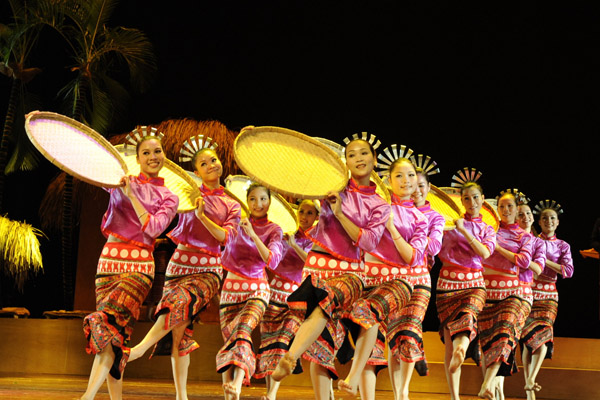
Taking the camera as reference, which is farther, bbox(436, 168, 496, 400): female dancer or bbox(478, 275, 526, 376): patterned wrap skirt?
bbox(478, 275, 526, 376): patterned wrap skirt

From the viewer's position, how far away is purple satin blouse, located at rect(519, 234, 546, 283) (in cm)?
776

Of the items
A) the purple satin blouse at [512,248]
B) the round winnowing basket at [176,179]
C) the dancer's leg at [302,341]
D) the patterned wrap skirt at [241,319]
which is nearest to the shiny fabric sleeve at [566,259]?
the purple satin blouse at [512,248]

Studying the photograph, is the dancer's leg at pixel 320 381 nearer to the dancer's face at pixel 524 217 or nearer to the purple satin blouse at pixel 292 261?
the purple satin blouse at pixel 292 261

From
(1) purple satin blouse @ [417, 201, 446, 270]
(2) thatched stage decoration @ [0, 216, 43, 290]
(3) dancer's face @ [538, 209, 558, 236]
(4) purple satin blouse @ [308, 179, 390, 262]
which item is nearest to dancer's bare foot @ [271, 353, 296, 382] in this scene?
(4) purple satin blouse @ [308, 179, 390, 262]

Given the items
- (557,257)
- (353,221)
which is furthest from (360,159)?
(557,257)

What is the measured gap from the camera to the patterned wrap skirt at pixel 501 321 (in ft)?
22.8

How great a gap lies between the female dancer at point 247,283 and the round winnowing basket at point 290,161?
103 centimetres

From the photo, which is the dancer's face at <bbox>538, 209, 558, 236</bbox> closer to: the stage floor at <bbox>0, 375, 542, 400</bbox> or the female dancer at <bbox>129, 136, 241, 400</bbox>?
the stage floor at <bbox>0, 375, 542, 400</bbox>

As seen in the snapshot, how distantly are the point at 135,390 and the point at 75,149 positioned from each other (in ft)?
9.62

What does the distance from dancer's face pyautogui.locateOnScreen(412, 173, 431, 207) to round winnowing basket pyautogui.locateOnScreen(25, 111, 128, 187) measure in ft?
7.43

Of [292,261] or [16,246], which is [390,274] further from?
[16,246]

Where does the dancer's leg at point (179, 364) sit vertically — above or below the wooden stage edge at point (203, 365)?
above

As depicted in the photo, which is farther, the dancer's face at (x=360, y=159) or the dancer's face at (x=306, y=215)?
the dancer's face at (x=306, y=215)

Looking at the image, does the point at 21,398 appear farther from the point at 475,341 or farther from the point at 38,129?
the point at 475,341
